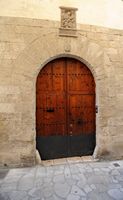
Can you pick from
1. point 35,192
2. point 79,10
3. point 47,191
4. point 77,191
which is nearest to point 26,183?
point 35,192

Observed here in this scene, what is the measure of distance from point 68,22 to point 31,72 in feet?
4.32

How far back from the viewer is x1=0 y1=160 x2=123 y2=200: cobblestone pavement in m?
3.00

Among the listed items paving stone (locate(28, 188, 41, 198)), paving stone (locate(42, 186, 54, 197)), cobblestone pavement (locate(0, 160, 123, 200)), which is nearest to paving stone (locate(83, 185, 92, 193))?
cobblestone pavement (locate(0, 160, 123, 200))

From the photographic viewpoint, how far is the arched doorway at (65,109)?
4367 millimetres

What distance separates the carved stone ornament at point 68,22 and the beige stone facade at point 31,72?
0.10 metres

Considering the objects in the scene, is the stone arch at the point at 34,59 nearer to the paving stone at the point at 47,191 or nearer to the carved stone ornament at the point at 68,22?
the carved stone ornament at the point at 68,22

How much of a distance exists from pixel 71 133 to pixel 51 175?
1.13 metres

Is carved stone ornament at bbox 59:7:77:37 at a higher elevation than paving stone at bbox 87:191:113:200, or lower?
higher

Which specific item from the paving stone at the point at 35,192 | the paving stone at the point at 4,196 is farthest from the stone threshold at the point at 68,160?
the paving stone at the point at 4,196

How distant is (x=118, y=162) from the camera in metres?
4.37

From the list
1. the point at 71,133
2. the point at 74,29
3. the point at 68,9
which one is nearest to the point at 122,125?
the point at 71,133

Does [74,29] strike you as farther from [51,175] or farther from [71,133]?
[51,175]

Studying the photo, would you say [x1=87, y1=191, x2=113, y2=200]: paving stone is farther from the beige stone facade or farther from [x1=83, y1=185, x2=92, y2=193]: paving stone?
the beige stone facade

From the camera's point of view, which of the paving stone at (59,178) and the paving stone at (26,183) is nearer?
the paving stone at (26,183)
